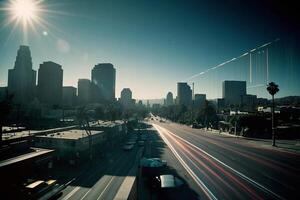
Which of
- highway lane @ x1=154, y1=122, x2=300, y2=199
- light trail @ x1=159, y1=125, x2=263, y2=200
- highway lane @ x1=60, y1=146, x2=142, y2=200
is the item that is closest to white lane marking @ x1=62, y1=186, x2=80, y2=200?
highway lane @ x1=60, y1=146, x2=142, y2=200

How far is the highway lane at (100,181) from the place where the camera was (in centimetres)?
2388

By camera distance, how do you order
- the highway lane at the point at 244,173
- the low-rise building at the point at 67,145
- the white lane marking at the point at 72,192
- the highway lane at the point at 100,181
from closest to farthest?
the highway lane at the point at 244,173
the white lane marking at the point at 72,192
the highway lane at the point at 100,181
the low-rise building at the point at 67,145

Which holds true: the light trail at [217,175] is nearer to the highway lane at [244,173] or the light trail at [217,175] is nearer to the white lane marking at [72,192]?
the highway lane at [244,173]

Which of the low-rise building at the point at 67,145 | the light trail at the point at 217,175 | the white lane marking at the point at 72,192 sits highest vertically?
the low-rise building at the point at 67,145

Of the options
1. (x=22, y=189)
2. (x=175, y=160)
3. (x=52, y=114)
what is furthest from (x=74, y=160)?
(x=52, y=114)

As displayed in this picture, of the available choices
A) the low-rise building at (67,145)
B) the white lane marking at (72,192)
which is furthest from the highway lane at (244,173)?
the low-rise building at (67,145)

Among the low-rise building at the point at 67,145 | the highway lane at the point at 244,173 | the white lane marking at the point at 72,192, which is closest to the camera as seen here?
the highway lane at the point at 244,173

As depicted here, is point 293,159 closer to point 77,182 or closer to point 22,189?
point 77,182

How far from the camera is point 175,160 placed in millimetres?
37625

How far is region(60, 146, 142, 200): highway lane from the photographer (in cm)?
2388

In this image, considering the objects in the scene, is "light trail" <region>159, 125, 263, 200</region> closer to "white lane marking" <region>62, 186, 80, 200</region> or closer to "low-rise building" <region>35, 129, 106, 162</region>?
"white lane marking" <region>62, 186, 80, 200</region>

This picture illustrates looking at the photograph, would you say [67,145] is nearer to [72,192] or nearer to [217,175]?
[72,192]

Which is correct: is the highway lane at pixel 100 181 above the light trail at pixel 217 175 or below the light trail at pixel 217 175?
below

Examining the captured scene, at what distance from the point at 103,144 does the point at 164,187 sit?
3016 centimetres
